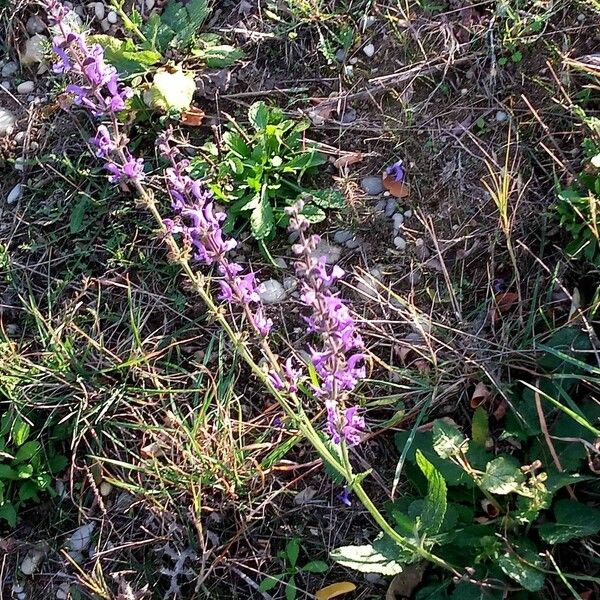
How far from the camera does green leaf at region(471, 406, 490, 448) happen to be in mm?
2924

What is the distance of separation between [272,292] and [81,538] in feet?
4.22

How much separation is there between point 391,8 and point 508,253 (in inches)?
50.3

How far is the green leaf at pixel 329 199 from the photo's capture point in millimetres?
3398

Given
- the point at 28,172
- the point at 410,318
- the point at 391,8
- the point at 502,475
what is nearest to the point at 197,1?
the point at 391,8

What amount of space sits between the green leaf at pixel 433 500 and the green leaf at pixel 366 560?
0.18m

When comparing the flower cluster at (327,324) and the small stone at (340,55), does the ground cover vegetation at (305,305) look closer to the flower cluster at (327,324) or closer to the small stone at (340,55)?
the small stone at (340,55)

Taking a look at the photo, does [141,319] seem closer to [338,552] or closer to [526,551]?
[338,552]

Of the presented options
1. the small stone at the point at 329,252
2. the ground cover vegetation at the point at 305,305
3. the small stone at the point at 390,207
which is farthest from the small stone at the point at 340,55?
the small stone at the point at 329,252

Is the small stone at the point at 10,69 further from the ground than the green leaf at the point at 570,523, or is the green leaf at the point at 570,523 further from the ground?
the small stone at the point at 10,69

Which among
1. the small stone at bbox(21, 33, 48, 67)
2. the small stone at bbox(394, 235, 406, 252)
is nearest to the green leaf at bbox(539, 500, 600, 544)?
the small stone at bbox(394, 235, 406, 252)

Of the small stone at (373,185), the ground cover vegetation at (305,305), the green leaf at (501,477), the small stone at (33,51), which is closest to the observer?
the green leaf at (501,477)

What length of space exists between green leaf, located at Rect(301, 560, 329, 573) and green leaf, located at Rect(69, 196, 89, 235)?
1.78m

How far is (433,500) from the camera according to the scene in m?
2.55

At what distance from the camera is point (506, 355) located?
3010mm
